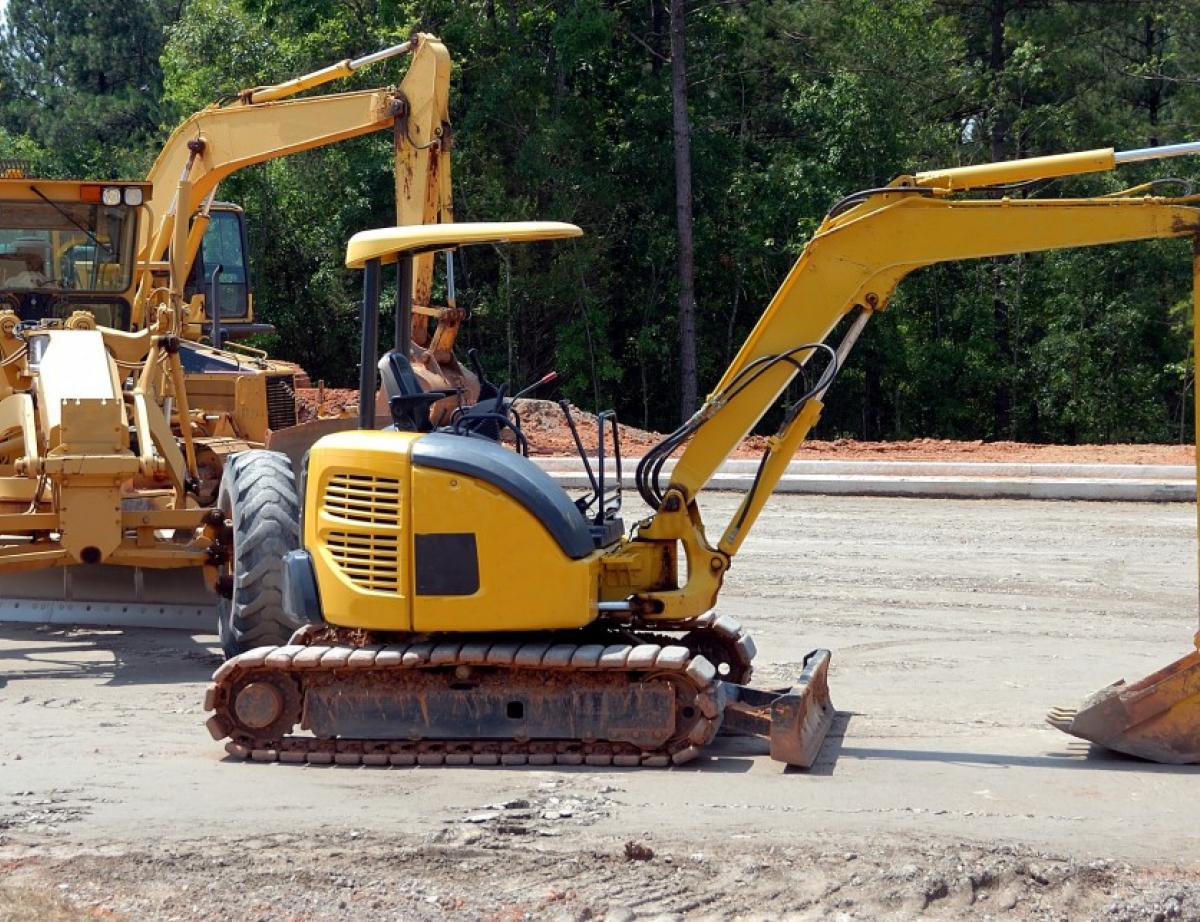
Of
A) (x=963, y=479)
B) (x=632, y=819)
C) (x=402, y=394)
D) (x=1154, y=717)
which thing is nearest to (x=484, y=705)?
(x=632, y=819)

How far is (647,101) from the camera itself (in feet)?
92.5

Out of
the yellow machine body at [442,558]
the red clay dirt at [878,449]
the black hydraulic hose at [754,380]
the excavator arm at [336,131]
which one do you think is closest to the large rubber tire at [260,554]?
the yellow machine body at [442,558]

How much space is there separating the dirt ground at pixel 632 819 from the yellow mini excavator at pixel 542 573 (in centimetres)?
18

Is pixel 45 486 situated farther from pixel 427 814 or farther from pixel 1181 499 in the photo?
pixel 1181 499

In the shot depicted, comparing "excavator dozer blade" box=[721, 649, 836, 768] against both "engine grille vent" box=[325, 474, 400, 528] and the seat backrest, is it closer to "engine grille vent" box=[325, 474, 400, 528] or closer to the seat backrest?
"engine grille vent" box=[325, 474, 400, 528]

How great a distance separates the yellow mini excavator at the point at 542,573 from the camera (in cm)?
671

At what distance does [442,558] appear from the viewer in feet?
22.3

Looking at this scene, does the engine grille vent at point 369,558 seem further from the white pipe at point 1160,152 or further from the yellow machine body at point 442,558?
the white pipe at point 1160,152

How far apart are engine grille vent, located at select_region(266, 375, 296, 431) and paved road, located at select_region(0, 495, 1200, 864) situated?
310 centimetres

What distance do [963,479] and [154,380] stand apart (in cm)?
871

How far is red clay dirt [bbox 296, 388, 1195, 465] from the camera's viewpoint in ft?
60.5

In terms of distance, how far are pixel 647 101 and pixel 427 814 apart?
76.8ft

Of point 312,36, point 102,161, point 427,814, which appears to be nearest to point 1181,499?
point 427,814

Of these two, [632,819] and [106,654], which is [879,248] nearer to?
[632,819]
